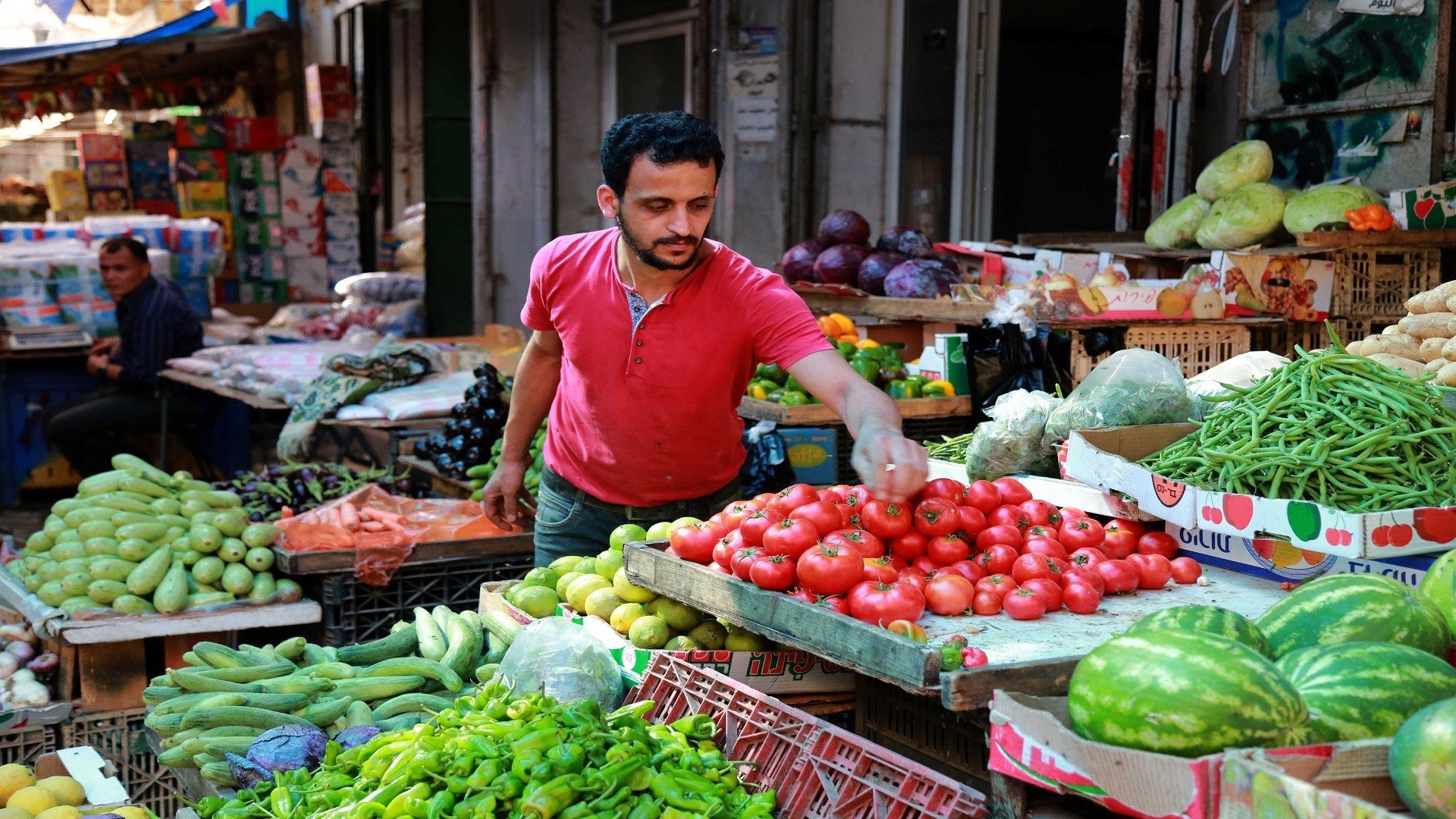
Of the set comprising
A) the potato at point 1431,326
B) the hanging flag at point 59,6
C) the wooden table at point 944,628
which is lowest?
the wooden table at point 944,628

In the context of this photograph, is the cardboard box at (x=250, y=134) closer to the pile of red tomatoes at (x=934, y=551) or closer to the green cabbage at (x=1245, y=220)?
the green cabbage at (x=1245, y=220)

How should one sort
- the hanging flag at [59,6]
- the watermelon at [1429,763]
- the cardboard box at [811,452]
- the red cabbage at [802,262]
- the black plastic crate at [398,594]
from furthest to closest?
the red cabbage at [802,262]
the hanging flag at [59,6]
the cardboard box at [811,452]
the black plastic crate at [398,594]
the watermelon at [1429,763]

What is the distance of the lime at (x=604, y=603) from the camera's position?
332 centimetres

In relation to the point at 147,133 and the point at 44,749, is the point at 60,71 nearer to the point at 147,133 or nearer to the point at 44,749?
the point at 147,133

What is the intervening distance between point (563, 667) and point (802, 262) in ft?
15.1

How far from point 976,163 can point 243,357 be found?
4865 mm

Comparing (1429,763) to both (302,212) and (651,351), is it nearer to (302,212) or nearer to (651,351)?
(651,351)

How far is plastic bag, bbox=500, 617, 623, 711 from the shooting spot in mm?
3016

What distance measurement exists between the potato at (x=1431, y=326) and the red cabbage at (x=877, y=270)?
2.90m

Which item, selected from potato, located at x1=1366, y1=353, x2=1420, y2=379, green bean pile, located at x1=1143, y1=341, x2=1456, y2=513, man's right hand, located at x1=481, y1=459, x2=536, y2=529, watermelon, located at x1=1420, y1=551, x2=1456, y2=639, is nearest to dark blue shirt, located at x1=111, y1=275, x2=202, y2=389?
man's right hand, located at x1=481, y1=459, x2=536, y2=529

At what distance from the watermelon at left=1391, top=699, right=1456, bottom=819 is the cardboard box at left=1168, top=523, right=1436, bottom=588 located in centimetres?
108

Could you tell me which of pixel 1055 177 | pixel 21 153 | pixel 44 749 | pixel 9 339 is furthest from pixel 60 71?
pixel 44 749

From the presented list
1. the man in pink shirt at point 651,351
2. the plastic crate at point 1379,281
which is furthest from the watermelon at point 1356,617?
the plastic crate at point 1379,281

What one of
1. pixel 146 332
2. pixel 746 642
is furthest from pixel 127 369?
pixel 746 642
